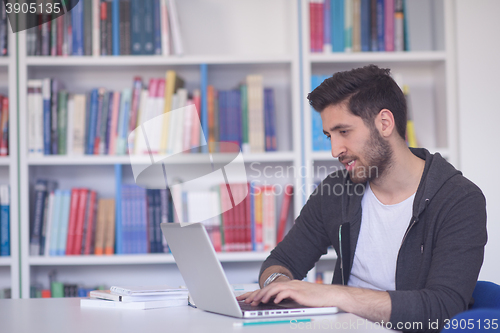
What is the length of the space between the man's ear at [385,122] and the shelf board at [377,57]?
0.90 m

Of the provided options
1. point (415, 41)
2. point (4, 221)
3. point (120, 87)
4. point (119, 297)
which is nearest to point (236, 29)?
point (120, 87)

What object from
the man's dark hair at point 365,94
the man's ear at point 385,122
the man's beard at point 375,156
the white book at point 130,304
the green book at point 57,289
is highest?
the man's dark hair at point 365,94

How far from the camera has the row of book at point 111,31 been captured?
2.34m

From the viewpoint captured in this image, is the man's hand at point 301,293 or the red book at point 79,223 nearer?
the man's hand at point 301,293

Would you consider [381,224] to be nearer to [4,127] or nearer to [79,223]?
[79,223]

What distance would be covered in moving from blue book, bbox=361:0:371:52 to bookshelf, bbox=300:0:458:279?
64 mm

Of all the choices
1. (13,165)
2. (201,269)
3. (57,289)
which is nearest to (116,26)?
(13,165)

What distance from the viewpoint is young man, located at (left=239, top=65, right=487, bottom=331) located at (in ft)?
3.61

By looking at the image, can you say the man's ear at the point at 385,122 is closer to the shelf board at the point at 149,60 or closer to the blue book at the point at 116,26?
the shelf board at the point at 149,60

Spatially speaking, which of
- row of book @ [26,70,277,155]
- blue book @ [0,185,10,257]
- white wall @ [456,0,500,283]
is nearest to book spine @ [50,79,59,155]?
row of book @ [26,70,277,155]

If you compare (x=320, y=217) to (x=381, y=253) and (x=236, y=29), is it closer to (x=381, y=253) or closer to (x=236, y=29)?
(x=381, y=253)

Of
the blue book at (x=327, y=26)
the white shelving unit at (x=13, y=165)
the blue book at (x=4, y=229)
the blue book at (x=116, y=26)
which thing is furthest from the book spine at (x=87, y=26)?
the blue book at (x=327, y=26)

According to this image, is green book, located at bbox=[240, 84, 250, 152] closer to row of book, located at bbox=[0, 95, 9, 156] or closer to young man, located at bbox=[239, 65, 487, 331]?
young man, located at bbox=[239, 65, 487, 331]

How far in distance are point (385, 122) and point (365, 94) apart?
0.11 m
